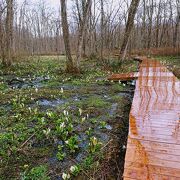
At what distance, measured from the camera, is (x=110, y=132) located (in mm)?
5027

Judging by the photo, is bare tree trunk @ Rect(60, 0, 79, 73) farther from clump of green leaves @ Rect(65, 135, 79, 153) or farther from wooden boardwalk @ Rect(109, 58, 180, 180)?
clump of green leaves @ Rect(65, 135, 79, 153)

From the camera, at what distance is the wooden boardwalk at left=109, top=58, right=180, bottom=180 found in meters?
3.08

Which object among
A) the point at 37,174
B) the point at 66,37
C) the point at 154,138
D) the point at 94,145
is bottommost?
the point at 37,174

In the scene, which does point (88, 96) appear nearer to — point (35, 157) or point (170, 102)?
point (170, 102)

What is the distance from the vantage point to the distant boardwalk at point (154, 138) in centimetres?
308

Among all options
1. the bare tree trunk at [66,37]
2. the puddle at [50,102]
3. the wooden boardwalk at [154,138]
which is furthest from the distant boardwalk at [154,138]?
the bare tree trunk at [66,37]

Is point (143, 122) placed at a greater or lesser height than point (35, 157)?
greater

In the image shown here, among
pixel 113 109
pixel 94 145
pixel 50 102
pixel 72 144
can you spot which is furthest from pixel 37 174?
pixel 50 102

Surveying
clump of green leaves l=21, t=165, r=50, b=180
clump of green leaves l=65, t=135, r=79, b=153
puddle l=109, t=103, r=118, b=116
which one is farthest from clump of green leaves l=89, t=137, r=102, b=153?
puddle l=109, t=103, r=118, b=116

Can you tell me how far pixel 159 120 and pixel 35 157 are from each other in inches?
91.8

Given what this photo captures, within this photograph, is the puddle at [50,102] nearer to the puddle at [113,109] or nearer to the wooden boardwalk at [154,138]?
the puddle at [113,109]

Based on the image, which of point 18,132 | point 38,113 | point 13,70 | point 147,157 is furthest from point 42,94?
point 13,70

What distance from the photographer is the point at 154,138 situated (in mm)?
4070

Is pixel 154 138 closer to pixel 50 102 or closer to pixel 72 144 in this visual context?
pixel 72 144
